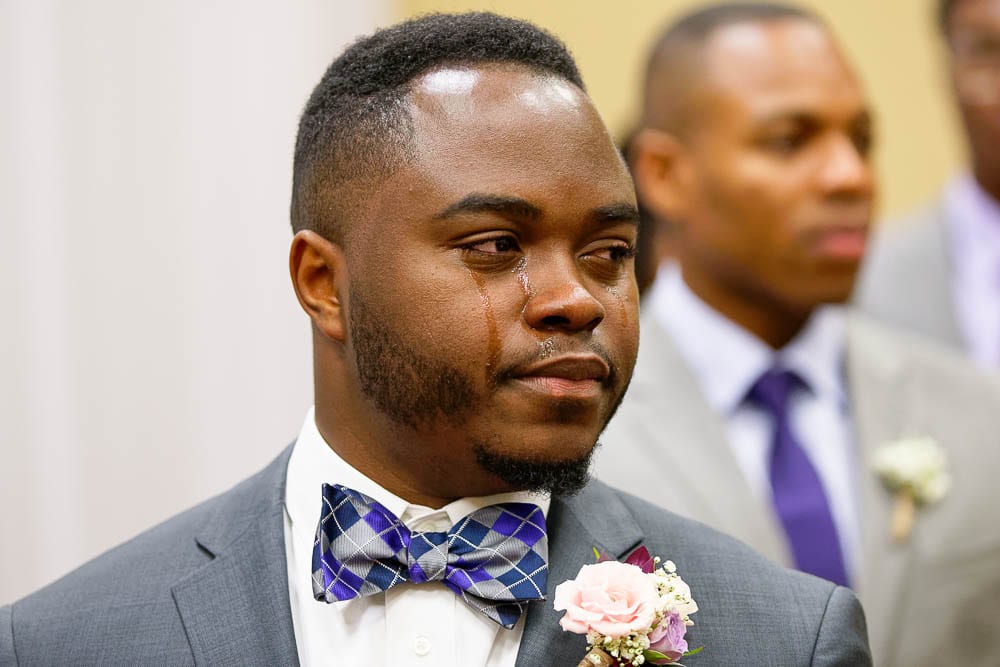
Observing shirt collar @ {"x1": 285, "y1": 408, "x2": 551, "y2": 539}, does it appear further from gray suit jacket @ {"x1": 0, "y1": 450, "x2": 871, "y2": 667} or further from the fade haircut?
the fade haircut

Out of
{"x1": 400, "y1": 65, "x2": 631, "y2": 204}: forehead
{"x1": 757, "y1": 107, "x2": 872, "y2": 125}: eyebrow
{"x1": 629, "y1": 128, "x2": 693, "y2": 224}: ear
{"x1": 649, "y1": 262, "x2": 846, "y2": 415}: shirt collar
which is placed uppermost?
{"x1": 400, "y1": 65, "x2": 631, "y2": 204}: forehead

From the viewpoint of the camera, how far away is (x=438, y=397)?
7.08 feet

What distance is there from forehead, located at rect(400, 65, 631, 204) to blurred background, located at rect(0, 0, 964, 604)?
2285 millimetres

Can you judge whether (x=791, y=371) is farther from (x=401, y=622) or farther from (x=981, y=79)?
(x=401, y=622)

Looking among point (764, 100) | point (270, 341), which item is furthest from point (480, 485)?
point (270, 341)

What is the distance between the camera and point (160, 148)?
445cm

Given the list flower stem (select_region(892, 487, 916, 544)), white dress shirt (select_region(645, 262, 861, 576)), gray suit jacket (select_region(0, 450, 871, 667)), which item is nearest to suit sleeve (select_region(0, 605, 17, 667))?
gray suit jacket (select_region(0, 450, 871, 667))

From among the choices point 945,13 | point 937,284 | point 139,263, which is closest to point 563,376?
point 139,263

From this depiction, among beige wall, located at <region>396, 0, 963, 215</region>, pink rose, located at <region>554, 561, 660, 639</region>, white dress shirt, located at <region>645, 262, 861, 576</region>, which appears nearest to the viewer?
pink rose, located at <region>554, 561, 660, 639</region>

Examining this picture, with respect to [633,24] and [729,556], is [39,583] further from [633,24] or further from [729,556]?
[633,24]

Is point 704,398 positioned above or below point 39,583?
above

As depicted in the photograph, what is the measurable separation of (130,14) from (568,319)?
274 cm

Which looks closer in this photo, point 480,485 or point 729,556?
point 480,485

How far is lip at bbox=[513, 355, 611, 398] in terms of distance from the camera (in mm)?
2113
